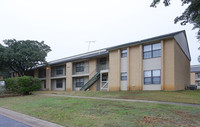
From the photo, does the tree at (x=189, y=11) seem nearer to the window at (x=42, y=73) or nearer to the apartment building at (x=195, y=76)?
the window at (x=42, y=73)

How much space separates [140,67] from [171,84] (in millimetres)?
3779

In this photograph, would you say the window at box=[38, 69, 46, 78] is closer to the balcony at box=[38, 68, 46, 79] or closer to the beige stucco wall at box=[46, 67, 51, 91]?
the balcony at box=[38, 68, 46, 79]

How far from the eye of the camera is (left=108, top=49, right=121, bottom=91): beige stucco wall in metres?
20.7

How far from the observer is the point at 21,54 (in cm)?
2978

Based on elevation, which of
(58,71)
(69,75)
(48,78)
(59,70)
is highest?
(59,70)

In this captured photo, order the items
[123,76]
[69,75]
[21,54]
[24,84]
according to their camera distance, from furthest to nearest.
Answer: [21,54], [69,75], [24,84], [123,76]

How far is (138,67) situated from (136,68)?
302 mm

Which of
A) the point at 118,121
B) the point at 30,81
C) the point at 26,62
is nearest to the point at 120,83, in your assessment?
the point at 30,81

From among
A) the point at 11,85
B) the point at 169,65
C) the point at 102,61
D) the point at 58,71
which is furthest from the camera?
the point at 58,71

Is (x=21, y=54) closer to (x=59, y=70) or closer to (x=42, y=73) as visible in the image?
(x=59, y=70)

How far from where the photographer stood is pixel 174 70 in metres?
16.4

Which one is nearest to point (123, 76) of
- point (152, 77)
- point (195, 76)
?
point (152, 77)

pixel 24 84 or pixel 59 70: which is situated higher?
pixel 59 70

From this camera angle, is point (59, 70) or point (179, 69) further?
point (59, 70)
